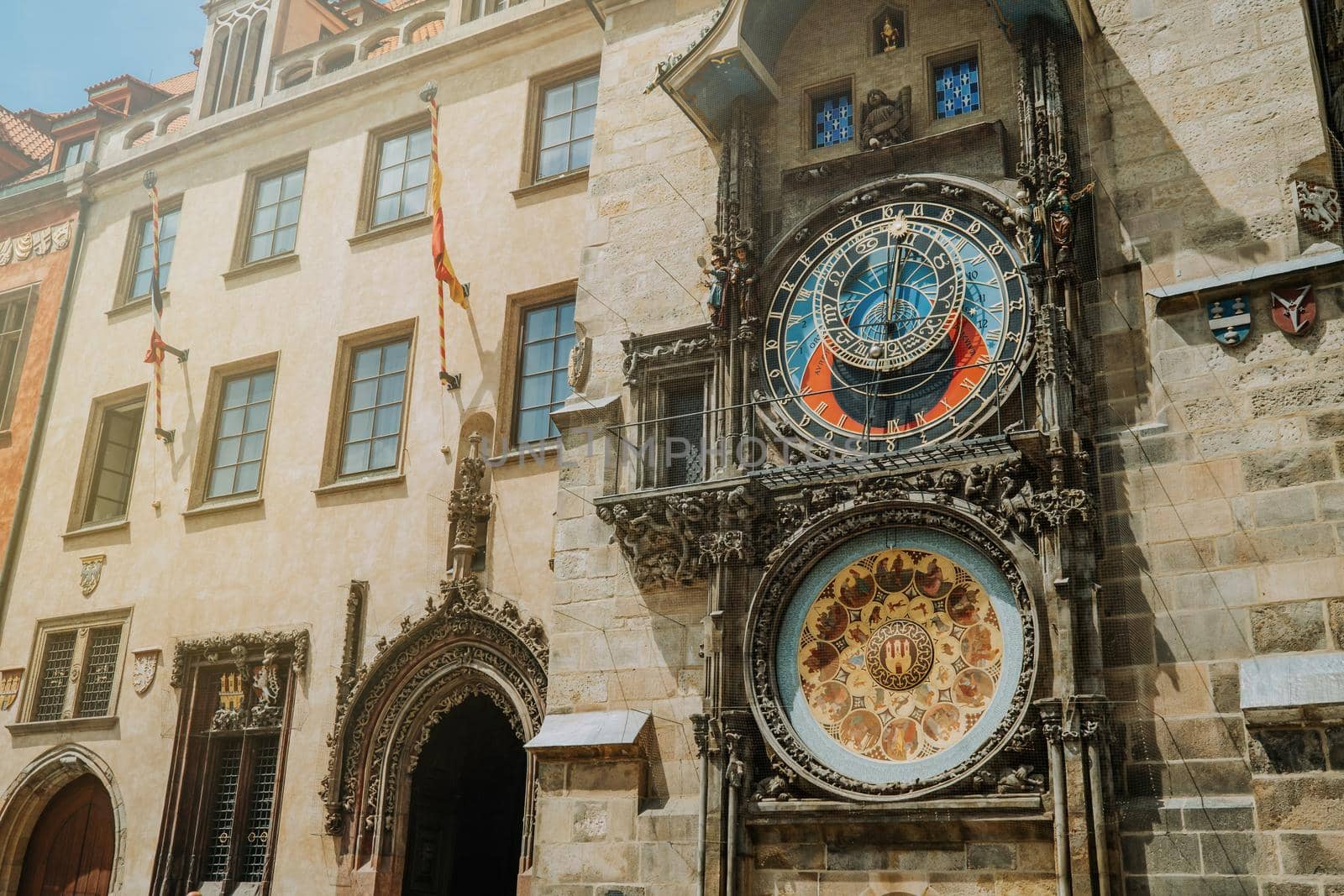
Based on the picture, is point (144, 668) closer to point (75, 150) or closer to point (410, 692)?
point (410, 692)

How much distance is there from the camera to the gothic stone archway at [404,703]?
14211mm

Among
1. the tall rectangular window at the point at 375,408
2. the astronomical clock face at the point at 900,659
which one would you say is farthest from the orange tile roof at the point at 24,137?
Result: the astronomical clock face at the point at 900,659

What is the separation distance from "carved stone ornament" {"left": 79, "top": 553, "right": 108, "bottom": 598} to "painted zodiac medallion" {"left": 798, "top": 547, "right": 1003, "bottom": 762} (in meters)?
11.0

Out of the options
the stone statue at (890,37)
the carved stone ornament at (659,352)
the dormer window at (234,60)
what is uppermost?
the dormer window at (234,60)

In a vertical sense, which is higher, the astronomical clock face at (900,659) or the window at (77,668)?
the window at (77,668)

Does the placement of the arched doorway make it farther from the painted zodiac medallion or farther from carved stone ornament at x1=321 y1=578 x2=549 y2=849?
the painted zodiac medallion

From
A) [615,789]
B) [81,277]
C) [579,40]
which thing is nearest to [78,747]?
[81,277]

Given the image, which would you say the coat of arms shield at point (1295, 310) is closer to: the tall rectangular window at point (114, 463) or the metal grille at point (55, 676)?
the tall rectangular window at point (114, 463)

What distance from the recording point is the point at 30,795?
17531 mm

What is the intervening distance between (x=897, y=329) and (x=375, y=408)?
7395 mm

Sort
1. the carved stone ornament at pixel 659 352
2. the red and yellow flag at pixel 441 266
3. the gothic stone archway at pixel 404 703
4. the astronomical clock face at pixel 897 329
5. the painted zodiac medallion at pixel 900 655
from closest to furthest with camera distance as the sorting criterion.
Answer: the painted zodiac medallion at pixel 900 655, the astronomical clock face at pixel 897 329, the carved stone ornament at pixel 659 352, the gothic stone archway at pixel 404 703, the red and yellow flag at pixel 441 266

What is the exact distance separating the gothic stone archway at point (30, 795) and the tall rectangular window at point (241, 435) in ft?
11.9

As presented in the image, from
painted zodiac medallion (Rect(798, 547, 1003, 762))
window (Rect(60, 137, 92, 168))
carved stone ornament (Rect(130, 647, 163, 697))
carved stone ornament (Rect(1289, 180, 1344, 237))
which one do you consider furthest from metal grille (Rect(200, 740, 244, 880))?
carved stone ornament (Rect(1289, 180, 1344, 237))

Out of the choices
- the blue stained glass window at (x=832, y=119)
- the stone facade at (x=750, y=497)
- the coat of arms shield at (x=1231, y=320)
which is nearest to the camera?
the stone facade at (x=750, y=497)
